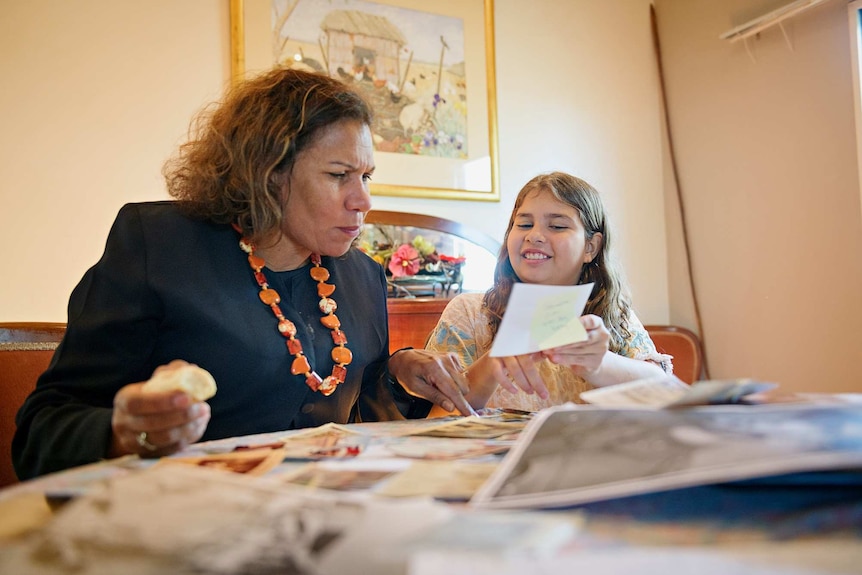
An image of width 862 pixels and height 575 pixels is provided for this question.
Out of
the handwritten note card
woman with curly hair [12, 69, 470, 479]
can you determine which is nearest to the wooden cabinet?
woman with curly hair [12, 69, 470, 479]

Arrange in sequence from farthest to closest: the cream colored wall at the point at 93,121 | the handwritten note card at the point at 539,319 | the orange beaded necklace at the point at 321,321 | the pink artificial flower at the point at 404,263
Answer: the pink artificial flower at the point at 404,263 → the cream colored wall at the point at 93,121 → the orange beaded necklace at the point at 321,321 → the handwritten note card at the point at 539,319

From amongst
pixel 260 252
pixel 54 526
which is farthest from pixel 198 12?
pixel 54 526

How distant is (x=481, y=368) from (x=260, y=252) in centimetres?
47

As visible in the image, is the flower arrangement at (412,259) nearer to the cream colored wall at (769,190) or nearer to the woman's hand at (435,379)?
the cream colored wall at (769,190)

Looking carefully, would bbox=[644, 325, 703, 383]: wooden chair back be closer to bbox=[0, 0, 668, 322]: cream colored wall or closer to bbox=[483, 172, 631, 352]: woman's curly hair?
bbox=[0, 0, 668, 322]: cream colored wall

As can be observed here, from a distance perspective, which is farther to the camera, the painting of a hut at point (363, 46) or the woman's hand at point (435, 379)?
the painting of a hut at point (363, 46)

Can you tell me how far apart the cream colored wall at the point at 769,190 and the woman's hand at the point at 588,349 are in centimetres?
181

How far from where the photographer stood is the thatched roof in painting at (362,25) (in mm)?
2617

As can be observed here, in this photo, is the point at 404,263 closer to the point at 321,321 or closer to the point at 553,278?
the point at 553,278

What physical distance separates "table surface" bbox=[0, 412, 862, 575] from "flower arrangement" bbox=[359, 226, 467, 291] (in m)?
2.01

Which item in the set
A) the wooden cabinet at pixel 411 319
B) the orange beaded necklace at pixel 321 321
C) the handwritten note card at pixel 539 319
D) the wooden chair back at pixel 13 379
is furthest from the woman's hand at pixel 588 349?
the wooden cabinet at pixel 411 319

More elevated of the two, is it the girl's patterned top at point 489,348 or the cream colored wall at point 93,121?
the cream colored wall at point 93,121

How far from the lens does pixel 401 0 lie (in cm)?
276

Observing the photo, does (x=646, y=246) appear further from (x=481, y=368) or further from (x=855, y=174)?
(x=481, y=368)
